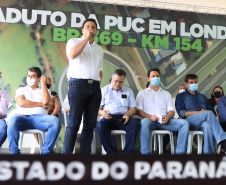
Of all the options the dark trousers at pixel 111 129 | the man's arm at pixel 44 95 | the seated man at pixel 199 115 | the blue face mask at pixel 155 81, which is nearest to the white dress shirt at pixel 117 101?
the dark trousers at pixel 111 129

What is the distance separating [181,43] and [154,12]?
72cm

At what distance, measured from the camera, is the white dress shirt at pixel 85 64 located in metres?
3.01

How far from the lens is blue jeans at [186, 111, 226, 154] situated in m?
3.62

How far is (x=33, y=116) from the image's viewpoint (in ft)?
11.5

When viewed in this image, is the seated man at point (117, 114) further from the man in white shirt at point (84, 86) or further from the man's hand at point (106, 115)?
the man in white shirt at point (84, 86)

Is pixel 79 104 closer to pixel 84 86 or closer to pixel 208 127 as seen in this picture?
pixel 84 86

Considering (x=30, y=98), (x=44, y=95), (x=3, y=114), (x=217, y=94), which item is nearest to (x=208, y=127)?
(x=217, y=94)

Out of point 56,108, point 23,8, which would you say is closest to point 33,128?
point 56,108

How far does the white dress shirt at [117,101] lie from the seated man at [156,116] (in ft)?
0.43

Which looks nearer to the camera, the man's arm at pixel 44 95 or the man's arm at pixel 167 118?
the man's arm at pixel 44 95

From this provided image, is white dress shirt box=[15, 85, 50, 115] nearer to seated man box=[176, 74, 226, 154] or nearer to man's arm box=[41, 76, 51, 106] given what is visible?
man's arm box=[41, 76, 51, 106]

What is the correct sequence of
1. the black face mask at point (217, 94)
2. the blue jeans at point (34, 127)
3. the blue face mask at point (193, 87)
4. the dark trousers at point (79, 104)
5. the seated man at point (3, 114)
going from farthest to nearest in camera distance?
the black face mask at point (217, 94), the blue face mask at point (193, 87), the seated man at point (3, 114), the blue jeans at point (34, 127), the dark trousers at point (79, 104)

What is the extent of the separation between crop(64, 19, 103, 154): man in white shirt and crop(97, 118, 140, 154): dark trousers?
0.55 meters

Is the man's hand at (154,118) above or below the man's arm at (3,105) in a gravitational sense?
below
